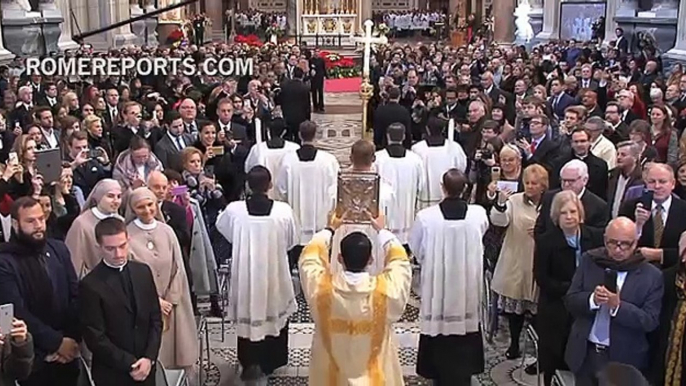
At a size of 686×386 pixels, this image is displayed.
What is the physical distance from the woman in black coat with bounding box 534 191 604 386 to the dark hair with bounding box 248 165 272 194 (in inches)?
84.5

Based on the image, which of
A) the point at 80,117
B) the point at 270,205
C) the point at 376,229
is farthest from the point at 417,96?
the point at 376,229

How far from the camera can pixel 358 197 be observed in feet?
19.5

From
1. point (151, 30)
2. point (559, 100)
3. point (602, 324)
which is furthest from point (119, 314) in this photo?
point (151, 30)

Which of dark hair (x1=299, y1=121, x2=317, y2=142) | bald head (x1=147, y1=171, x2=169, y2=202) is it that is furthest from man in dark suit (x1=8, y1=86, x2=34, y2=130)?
bald head (x1=147, y1=171, x2=169, y2=202)

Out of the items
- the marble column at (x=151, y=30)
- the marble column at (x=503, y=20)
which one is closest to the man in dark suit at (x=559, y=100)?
the marble column at (x=151, y=30)

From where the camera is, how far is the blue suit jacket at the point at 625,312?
5.12 meters

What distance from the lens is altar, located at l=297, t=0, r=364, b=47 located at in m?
38.2

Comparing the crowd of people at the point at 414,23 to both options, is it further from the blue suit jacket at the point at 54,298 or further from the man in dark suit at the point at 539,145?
the blue suit jacket at the point at 54,298

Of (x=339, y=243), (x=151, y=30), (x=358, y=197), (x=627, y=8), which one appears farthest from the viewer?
(x=151, y=30)

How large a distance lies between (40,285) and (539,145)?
18.3 ft

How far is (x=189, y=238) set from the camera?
6969 mm

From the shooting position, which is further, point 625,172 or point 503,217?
point 625,172

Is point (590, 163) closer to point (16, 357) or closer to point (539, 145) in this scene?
point (539, 145)

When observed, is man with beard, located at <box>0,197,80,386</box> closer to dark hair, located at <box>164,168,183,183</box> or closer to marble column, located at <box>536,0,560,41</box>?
dark hair, located at <box>164,168,183,183</box>
